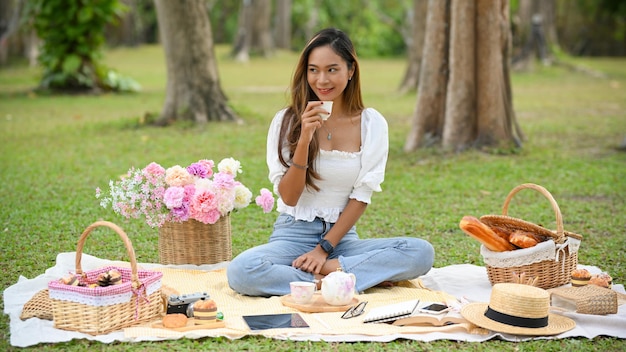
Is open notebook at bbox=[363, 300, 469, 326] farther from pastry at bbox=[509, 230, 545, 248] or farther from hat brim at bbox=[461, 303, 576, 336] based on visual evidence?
pastry at bbox=[509, 230, 545, 248]

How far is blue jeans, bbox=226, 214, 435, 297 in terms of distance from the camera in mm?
4164


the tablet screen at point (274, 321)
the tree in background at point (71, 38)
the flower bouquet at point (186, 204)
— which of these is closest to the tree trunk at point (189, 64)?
the tree in background at point (71, 38)

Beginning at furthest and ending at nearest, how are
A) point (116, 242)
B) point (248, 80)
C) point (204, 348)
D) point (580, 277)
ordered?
point (248, 80), point (116, 242), point (580, 277), point (204, 348)

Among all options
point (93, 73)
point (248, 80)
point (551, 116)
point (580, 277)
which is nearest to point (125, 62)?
point (248, 80)

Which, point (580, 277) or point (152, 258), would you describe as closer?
point (580, 277)

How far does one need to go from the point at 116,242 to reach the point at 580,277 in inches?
118

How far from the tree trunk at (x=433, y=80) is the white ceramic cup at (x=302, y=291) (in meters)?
5.06

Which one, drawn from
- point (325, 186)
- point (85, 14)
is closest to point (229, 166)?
point (325, 186)

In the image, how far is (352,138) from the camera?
4527 millimetres

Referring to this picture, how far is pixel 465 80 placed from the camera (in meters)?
8.38

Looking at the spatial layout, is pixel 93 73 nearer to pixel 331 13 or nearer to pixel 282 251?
pixel 282 251

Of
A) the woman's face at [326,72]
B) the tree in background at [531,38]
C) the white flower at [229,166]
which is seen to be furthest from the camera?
the tree in background at [531,38]

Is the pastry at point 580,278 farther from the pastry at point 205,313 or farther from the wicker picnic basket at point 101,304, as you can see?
the wicker picnic basket at point 101,304

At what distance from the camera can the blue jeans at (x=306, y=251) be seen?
4.16 metres
